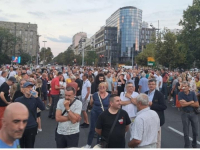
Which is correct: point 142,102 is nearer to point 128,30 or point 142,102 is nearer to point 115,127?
point 115,127

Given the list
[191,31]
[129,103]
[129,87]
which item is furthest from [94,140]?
[191,31]

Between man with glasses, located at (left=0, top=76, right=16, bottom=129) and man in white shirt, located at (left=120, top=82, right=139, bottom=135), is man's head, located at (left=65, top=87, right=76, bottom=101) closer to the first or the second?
man in white shirt, located at (left=120, top=82, right=139, bottom=135)

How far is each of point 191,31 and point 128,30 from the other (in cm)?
6896

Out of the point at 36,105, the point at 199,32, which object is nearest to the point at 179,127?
the point at 36,105

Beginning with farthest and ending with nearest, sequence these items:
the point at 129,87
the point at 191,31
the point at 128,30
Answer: the point at 128,30
the point at 191,31
the point at 129,87

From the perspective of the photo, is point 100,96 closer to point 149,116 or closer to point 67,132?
point 67,132

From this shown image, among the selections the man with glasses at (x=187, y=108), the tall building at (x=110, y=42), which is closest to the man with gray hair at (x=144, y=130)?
the man with glasses at (x=187, y=108)

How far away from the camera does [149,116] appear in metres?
3.76

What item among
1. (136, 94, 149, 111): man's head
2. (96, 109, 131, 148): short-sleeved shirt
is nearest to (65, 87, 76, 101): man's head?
(96, 109, 131, 148): short-sleeved shirt

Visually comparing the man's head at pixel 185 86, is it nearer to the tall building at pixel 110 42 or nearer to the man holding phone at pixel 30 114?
the man holding phone at pixel 30 114

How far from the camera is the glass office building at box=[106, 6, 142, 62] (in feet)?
341

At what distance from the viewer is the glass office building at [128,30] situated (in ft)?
341

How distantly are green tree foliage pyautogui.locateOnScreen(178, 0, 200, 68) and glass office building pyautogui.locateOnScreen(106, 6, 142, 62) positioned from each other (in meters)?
65.9

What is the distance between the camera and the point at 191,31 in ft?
120
